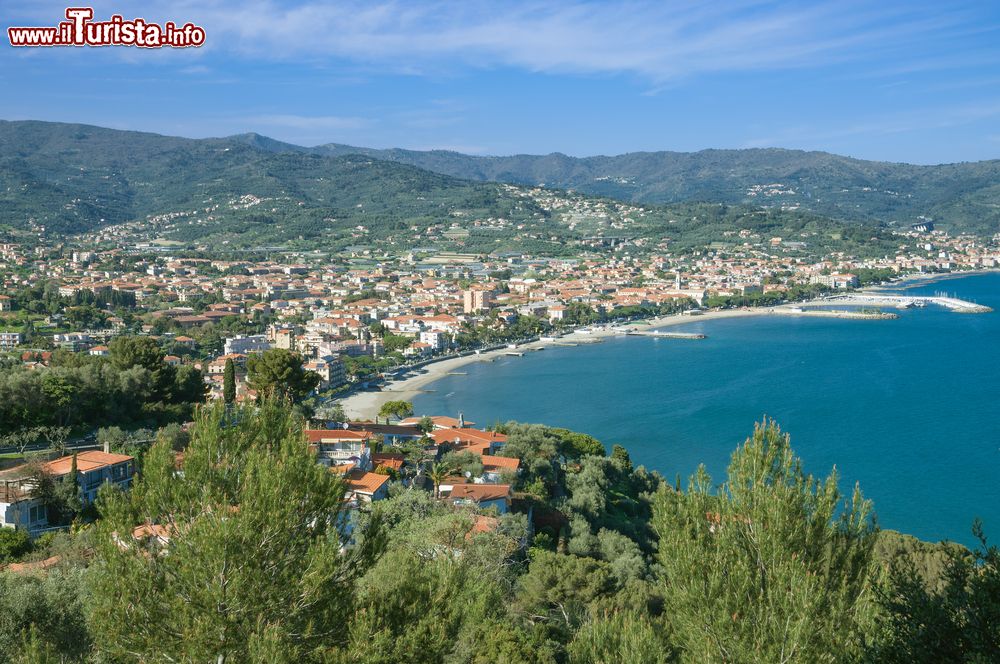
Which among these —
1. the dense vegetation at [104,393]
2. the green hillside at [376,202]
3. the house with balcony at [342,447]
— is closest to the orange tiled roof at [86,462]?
the dense vegetation at [104,393]

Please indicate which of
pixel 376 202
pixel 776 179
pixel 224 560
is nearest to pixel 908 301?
pixel 224 560

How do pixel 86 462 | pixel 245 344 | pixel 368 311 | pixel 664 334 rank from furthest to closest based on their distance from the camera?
pixel 368 311 → pixel 664 334 → pixel 245 344 → pixel 86 462

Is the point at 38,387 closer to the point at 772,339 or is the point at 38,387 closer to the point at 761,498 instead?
the point at 761,498

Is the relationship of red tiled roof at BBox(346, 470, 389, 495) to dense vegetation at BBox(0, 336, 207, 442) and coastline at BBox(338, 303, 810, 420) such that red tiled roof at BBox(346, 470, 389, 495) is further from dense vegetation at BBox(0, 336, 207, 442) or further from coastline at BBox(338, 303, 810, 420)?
coastline at BBox(338, 303, 810, 420)

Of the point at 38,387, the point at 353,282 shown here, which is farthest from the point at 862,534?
the point at 353,282

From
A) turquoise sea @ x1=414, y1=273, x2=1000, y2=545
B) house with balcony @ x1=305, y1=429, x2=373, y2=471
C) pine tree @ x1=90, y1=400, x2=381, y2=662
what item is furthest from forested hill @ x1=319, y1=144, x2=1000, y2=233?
pine tree @ x1=90, y1=400, x2=381, y2=662

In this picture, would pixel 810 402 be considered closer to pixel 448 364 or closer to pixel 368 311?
pixel 448 364
